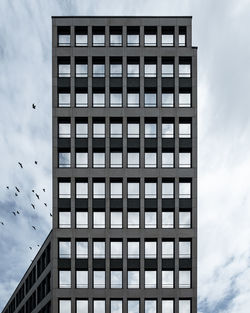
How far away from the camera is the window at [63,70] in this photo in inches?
3080

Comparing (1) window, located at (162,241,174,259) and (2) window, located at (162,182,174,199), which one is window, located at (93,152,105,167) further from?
(1) window, located at (162,241,174,259)

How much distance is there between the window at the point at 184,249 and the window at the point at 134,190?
8.21 m

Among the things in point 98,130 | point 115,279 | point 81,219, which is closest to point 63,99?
point 98,130

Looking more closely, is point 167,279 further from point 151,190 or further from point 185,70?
point 185,70

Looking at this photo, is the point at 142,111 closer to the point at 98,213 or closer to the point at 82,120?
the point at 82,120

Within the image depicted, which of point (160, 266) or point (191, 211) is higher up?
point (191, 211)

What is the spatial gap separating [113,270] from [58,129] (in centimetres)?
1957

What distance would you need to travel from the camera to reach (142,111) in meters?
76.9

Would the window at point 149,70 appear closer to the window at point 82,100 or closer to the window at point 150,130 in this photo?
the window at point 150,130

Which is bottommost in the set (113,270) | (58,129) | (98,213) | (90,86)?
(113,270)

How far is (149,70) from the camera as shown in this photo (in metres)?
78.1

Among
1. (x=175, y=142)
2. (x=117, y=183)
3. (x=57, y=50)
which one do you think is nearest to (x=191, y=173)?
(x=175, y=142)

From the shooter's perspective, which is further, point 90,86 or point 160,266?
point 90,86

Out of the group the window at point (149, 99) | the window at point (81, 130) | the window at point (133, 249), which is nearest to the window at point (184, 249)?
the window at point (133, 249)
